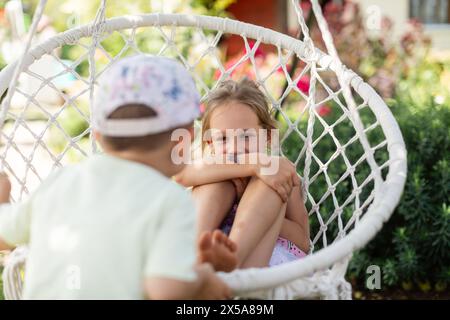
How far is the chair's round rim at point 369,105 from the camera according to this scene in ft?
4.50

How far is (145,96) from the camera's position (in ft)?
4.35

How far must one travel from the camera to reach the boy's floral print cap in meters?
1.33

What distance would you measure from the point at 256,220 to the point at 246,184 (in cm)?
25

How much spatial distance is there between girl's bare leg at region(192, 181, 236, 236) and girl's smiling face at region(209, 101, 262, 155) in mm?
103

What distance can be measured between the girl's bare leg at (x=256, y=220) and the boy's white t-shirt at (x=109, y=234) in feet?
1.40

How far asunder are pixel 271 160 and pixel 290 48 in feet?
1.71

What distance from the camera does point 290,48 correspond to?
7.39 ft

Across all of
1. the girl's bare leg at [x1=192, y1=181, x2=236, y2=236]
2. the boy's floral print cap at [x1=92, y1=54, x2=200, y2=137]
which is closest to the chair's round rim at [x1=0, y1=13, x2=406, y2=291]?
the boy's floral print cap at [x1=92, y1=54, x2=200, y2=137]

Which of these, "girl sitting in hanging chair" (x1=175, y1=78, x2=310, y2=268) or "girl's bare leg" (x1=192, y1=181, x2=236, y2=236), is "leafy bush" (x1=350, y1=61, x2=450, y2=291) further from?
"girl's bare leg" (x1=192, y1=181, x2=236, y2=236)

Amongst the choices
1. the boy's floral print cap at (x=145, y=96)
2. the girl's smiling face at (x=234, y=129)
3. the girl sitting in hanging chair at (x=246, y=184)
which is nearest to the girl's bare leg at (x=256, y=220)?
the girl sitting in hanging chair at (x=246, y=184)

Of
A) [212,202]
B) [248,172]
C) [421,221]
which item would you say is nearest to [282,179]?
[248,172]

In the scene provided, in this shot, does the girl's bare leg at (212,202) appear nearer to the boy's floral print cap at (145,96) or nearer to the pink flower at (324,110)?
the boy's floral print cap at (145,96)

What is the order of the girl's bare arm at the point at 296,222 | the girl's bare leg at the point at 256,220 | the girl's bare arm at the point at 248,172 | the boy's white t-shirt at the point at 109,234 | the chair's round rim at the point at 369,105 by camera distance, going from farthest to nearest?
the girl's bare arm at the point at 296,222, the girl's bare arm at the point at 248,172, the girl's bare leg at the point at 256,220, the chair's round rim at the point at 369,105, the boy's white t-shirt at the point at 109,234

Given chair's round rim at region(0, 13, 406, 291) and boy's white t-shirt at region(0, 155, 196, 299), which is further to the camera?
chair's round rim at region(0, 13, 406, 291)
